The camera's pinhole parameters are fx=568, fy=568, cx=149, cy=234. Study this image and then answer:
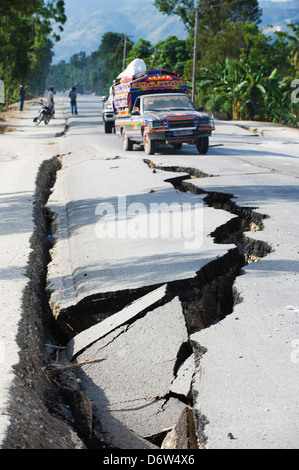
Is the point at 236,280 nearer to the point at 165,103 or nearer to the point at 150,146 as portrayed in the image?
the point at 150,146

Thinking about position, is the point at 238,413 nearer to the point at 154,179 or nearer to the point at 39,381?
the point at 39,381

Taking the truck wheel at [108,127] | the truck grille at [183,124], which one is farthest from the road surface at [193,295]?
the truck wheel at [108,127]

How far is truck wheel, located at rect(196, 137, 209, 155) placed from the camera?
45.6ft

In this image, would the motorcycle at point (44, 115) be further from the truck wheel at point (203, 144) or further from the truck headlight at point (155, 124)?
the truck wheel at point (203, 144)

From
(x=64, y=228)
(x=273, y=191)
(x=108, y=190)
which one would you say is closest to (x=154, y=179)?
(x=108, y=190)

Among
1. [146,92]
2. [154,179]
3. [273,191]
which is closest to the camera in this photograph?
[273,191]

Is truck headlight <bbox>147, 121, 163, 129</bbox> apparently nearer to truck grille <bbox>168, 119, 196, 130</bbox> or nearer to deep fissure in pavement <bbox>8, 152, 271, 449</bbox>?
truck grille <bbox>168, 119, 196, 130</bbox>

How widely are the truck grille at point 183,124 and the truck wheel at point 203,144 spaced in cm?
44

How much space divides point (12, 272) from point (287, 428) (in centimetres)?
315

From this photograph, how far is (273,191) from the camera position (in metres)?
8.57

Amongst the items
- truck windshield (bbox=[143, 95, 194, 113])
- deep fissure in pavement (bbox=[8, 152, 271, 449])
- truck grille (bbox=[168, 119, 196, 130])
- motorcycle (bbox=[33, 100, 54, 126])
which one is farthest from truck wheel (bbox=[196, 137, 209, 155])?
motorcycle (bbox=[33, 100, 54, 126])

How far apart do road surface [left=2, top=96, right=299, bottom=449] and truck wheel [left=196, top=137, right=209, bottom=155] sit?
14.2 feet

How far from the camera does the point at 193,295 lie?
183 inches

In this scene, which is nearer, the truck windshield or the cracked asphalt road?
the cracked asphalt road
